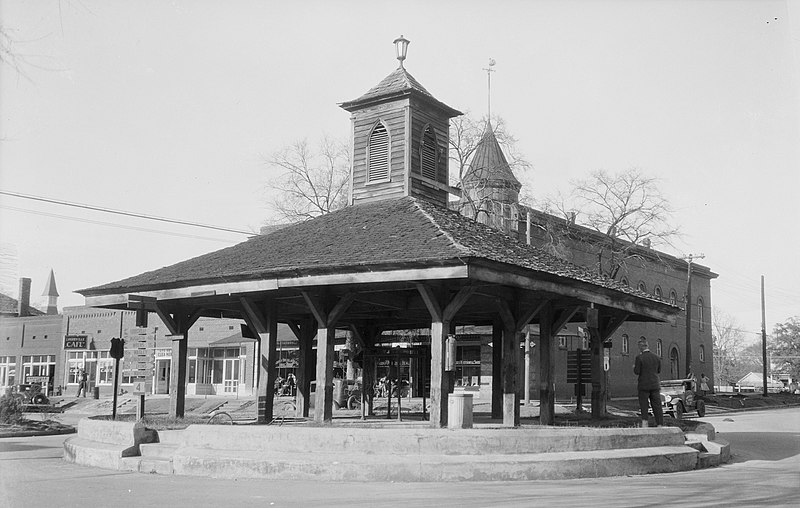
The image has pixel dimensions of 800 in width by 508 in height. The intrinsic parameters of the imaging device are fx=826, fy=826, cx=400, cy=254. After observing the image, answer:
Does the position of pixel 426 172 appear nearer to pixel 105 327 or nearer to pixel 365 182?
pixel 365 182

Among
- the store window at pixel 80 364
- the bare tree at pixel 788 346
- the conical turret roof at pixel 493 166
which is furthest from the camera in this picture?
the bare tree at pixel 788 346

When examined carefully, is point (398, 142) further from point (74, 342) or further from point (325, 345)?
point (74, 342)

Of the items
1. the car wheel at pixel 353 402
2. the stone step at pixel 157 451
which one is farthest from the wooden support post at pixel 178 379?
the car wheel at pixel 353 402

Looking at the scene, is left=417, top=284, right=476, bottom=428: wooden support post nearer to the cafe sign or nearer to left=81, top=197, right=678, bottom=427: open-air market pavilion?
left=81, top=197, right=678, bottom=427: open-air market pavilion

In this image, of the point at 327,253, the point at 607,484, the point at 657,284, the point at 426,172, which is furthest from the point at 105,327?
the point at 607,484

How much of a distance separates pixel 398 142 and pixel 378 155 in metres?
0.65

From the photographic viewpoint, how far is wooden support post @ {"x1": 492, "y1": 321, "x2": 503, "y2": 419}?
66.9 ft

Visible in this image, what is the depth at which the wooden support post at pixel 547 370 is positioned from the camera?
55.4 ft

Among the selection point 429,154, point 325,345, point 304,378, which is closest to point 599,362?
point 429,154

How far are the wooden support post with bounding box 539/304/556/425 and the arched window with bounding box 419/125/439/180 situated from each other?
547cm

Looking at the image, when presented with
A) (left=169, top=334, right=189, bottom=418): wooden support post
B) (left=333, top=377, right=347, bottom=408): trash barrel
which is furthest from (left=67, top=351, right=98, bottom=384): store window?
(left=169, top=334, right=189, bottom=418): wooden support post

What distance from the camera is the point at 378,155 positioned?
69.2ft

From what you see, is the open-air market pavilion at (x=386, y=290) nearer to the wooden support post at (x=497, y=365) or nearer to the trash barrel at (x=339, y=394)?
the wooden support post at (x=497, y=365)

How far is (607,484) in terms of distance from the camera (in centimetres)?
1188
